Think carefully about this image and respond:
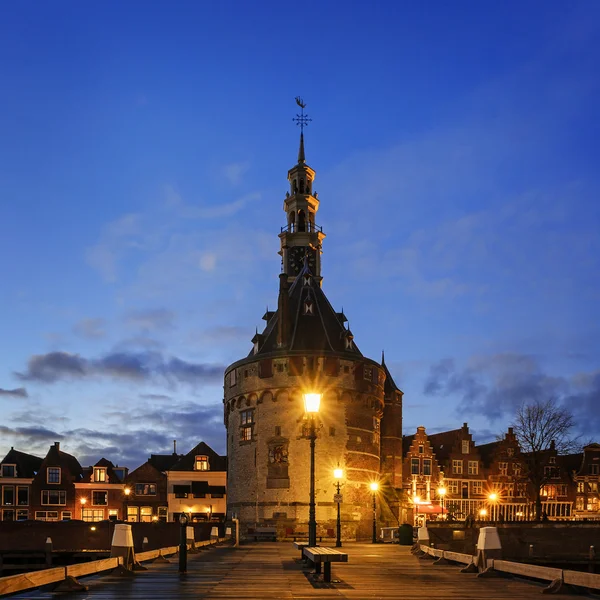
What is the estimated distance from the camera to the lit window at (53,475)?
244 feet

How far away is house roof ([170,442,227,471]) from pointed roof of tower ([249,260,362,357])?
64.0 ft

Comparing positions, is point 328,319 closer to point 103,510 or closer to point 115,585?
point 103,510

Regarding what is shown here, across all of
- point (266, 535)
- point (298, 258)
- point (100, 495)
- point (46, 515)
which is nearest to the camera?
point (266, 535)

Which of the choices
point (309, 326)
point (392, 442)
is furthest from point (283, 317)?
point (392, 442)

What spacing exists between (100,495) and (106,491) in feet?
2.20

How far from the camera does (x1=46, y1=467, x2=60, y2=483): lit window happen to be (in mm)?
74312

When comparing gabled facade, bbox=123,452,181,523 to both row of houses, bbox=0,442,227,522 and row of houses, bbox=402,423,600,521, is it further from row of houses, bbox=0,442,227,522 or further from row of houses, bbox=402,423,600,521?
row of houses, bbox=402,423,600,521

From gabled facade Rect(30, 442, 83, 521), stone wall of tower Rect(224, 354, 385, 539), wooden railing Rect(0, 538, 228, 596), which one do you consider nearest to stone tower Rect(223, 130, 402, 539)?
stone wall of tower Rect(224, 354, 385, 539)

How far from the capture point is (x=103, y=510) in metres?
75.6

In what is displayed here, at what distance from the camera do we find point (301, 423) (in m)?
57.0

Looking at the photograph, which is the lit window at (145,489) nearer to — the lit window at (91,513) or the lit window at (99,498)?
the lit window at (99,498)

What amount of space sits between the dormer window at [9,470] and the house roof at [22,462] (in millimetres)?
337

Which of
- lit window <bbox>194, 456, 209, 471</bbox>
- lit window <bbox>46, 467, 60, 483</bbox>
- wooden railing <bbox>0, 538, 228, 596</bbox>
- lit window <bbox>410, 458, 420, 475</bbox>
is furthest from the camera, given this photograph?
lit window <bbox>194, 456, 209, 471</bbox>

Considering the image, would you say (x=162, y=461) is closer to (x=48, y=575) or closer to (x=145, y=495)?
(x=145, y=495)
